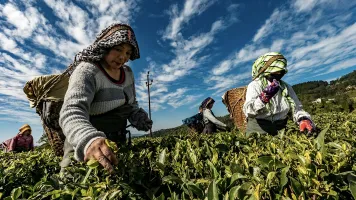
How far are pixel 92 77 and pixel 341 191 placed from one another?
179 cm

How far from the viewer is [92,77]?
2096 millimetres

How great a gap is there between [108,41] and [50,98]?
2.80 ft

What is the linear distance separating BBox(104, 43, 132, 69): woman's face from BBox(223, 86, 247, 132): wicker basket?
10.8 ft

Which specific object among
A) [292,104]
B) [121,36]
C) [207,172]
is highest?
[121,36]

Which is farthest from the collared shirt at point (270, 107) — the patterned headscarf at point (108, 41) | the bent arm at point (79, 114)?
the bent arm at point (79, 114)

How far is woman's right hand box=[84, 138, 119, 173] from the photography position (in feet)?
3.95

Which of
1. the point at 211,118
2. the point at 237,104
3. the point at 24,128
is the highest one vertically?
the point at 24,128

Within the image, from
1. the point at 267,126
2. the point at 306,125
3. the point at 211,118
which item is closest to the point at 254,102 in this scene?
the point at 267,126

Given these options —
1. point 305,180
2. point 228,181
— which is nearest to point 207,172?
point 228,181

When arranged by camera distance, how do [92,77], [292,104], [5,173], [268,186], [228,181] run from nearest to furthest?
[268,186], [228,181], [5,173], [92,77], [292,104]

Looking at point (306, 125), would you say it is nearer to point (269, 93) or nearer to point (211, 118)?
point (269, 93)

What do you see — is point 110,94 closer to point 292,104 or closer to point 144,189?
point 144,189

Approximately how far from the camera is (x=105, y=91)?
7.36 ft

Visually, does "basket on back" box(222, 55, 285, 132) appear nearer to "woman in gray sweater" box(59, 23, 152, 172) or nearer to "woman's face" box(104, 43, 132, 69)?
"woman in gray sweater" box(59, 23, 152, 172)
